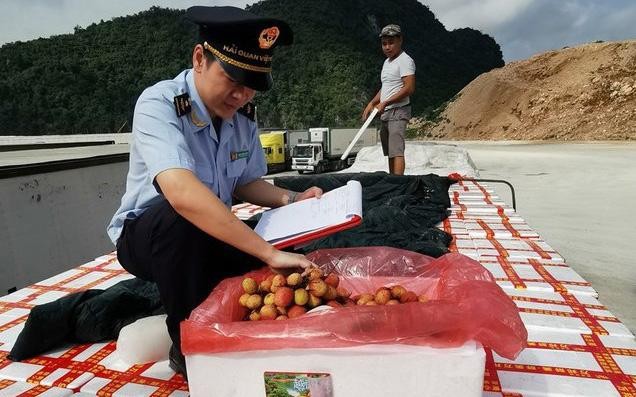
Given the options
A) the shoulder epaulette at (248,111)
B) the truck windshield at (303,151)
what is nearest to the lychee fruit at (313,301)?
the shoulder epaulette at (248,111)

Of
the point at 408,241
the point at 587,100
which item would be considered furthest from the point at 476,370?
the point at 587,100

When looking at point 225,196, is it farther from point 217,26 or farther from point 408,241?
point 408,241

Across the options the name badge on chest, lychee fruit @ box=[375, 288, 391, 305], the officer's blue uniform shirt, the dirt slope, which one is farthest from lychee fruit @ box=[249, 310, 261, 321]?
the dirt slope

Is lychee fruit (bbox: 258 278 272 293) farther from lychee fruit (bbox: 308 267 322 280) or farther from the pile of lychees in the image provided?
lychee fruit (bbox: 308 267 322 280)

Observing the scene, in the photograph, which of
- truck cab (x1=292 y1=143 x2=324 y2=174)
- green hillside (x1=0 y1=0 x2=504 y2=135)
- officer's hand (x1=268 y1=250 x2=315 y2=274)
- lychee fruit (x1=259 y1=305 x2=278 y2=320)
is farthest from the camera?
green hillside (x1=0 y1=0 x2=504 y2=135)

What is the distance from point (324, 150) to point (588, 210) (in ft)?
43.5

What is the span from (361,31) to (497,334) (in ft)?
230

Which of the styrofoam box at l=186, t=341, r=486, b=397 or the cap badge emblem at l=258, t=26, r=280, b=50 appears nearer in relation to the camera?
the styrofoam box at l=186, t=341, r=486, b=397

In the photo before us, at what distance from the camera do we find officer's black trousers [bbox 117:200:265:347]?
132 cm

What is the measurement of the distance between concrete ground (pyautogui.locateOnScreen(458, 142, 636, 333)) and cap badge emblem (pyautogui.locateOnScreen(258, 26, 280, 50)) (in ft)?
11.4

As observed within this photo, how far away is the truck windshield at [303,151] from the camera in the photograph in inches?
698

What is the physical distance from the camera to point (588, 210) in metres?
7.36

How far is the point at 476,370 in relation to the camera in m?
1.00

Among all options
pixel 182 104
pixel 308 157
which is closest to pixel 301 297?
pixel 182 104
